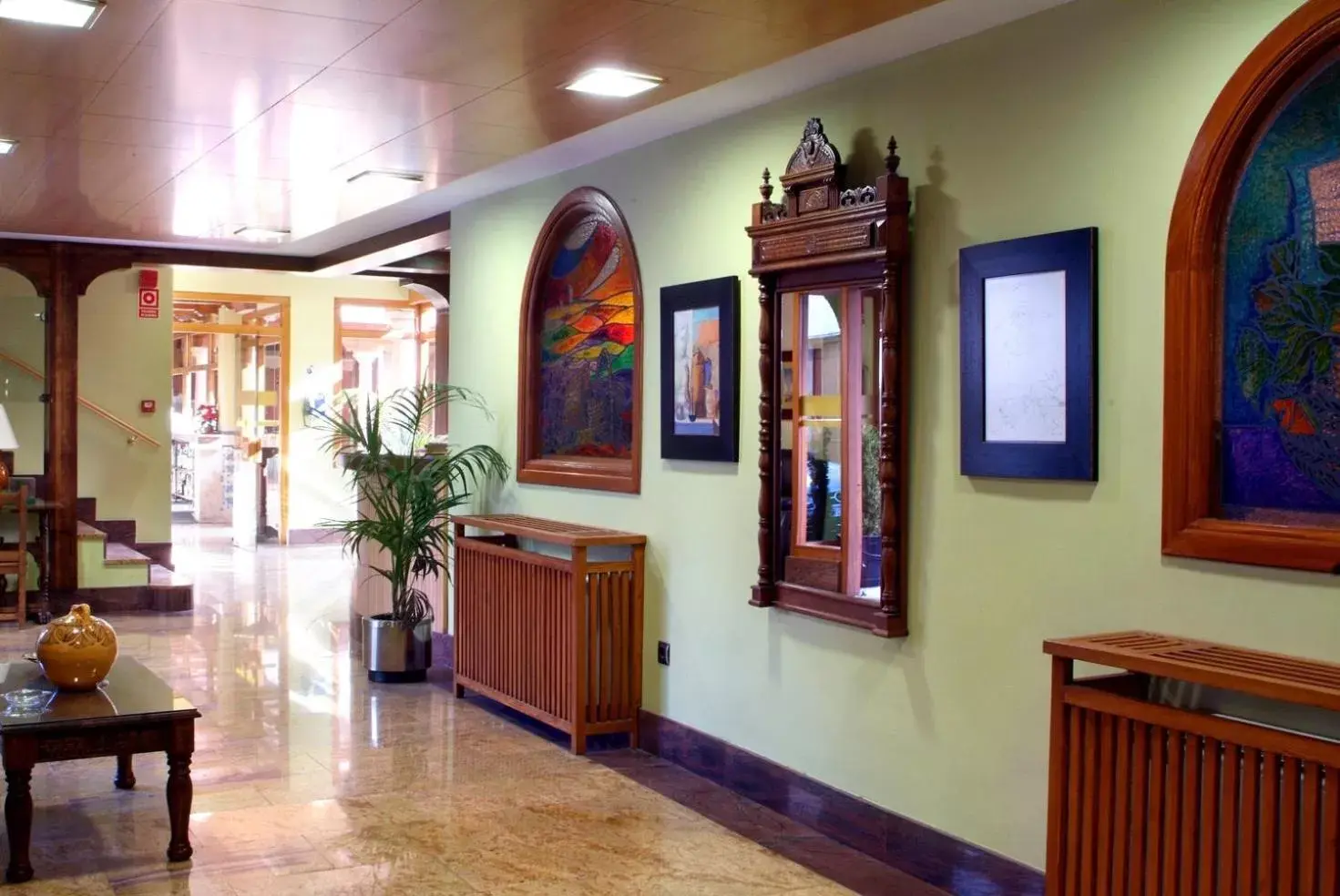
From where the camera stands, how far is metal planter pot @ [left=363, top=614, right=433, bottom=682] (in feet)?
23.6

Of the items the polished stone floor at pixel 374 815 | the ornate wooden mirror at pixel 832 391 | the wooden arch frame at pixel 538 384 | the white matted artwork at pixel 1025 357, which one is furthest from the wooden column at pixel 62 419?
the white matted artwork at pixel 1025 357

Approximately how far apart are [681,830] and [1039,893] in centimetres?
137

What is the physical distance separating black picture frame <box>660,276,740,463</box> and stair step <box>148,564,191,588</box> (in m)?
5.36

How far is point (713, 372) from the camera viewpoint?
211 inches

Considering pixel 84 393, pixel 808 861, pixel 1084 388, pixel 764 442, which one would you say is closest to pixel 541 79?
pixel 764 442

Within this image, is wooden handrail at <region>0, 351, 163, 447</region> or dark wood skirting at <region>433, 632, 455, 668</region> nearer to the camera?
dark wood skirting at <region>433, 632, 455, 668</region>

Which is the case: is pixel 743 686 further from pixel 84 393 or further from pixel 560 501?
pixel 84 393

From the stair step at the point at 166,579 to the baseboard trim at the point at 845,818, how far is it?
5.12 m

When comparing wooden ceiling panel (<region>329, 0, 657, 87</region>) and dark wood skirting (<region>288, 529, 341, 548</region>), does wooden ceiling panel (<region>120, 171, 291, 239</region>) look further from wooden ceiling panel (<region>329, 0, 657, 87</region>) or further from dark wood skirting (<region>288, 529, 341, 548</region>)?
dark wood skirting (<region>288, 529, 341, 548</region>)

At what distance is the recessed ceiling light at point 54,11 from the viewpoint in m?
3.62

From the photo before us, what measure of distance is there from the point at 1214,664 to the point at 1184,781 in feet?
0.86

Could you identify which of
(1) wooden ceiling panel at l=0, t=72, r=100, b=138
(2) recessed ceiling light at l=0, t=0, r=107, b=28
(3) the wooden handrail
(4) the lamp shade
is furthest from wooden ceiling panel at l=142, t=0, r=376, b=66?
(3) the wooden handrail

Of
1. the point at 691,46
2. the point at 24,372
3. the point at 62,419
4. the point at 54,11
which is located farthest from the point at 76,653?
the point at 24,372

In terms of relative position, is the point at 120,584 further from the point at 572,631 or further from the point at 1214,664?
the point at 1214,664
